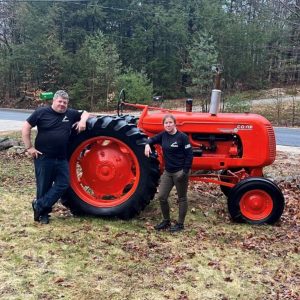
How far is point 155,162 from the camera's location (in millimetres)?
5785

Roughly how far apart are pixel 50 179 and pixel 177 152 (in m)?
1.62

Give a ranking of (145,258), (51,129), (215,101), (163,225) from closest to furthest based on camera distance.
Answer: (145,258)
(51,129)
(163,225)
(215,101)

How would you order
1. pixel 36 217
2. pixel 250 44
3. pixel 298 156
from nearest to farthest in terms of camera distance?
pixel 36 217 < pixel 298 156 < pixel 250 44

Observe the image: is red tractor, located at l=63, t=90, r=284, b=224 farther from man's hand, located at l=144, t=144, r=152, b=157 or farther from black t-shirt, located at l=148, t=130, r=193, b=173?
black t-shirt, located at l=148, t=130, r=193, b=173

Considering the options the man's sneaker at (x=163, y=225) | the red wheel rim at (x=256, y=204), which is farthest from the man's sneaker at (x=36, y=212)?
the red wheel rim at (x=256, y=204)

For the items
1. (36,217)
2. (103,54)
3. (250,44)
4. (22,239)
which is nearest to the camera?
(22,239)

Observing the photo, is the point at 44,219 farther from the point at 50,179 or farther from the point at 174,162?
the point at 174,162

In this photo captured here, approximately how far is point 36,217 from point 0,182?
7.92ft

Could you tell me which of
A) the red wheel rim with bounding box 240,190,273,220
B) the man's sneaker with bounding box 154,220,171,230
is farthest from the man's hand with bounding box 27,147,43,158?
the red wheel rim with bounding box 240,190,273,220

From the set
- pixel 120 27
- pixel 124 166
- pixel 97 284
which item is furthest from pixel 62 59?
pixel 97 284

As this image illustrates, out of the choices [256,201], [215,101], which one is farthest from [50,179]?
[256,201]

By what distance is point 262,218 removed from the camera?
5.86 metres

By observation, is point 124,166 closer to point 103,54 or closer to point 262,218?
point 262,218

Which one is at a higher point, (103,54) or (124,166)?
(103,54)
